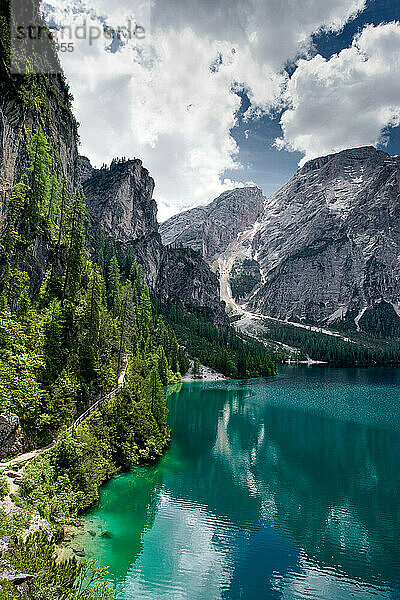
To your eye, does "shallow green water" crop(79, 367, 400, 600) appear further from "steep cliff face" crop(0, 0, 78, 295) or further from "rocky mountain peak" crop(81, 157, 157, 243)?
"rocky mountain peak" crop(81, 157, 157, 243)

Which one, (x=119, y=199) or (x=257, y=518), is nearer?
(x=257, y=518)

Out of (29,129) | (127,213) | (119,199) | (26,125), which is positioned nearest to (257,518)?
(26,125)

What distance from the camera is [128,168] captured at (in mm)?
190000

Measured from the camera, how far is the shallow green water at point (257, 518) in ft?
64.7

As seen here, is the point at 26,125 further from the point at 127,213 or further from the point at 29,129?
the point at 127,213

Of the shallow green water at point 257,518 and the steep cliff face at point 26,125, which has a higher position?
the steep cliff face at point 26,125

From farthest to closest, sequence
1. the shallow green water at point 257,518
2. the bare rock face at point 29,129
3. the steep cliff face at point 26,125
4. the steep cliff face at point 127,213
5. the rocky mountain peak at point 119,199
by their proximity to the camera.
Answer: the rocky mountain peak at point 119,199 < the steep cliff face at point 127,213 < the bare rock face at point 29,129 < the steep cliff face at point 26,125 < the shallow green water at point 257,518

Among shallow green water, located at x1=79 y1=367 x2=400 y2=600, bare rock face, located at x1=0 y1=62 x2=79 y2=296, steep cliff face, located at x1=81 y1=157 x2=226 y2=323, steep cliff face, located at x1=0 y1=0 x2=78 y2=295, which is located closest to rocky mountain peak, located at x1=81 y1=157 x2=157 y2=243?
steep cliff face, located at x1=81 y1=157 x2=226 y2=323

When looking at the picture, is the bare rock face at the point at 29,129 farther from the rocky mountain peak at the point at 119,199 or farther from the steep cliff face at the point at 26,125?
the rocky mountain peak at the point at 119,199

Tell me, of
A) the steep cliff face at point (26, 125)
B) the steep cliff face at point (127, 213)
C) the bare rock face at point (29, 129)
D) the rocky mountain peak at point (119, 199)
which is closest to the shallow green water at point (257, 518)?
the steep cliff face at point (26, 125)

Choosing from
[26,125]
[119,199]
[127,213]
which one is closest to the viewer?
[26,125]

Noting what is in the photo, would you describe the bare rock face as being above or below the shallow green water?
above

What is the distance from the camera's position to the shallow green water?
1973 centimetres

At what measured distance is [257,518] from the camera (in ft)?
90.2
